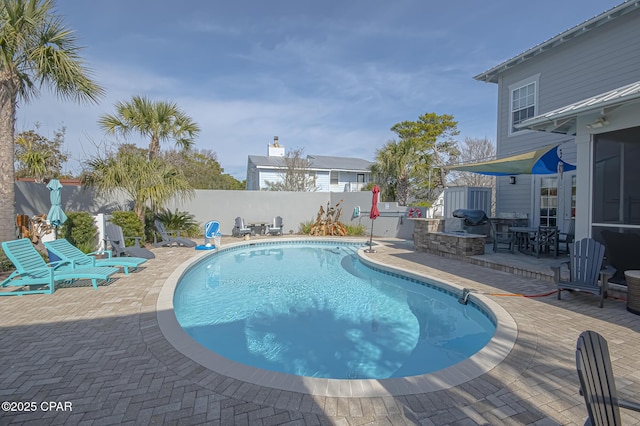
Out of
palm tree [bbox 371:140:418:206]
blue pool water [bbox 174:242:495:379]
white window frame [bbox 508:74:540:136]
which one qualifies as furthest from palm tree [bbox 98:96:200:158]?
white window frame [bbox 508:74:540:136]

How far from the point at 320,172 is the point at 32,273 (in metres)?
22.7

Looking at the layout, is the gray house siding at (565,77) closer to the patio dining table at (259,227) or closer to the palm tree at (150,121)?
the patio dining table at (259,227)

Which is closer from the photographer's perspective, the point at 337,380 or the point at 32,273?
the point at 337,380

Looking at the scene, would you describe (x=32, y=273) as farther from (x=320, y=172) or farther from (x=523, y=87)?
(x=320, y=172)

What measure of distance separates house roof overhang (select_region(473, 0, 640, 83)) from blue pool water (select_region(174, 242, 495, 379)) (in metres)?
8.75

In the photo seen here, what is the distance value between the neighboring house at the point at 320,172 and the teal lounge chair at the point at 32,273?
19.7m

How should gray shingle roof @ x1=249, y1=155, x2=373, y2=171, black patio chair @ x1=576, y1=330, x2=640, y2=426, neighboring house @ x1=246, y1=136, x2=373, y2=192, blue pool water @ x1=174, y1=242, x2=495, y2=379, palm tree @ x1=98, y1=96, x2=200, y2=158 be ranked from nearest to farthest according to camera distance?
black patio chair @ x1=576, y1=330, x2=640, y2=426, blue pool water @ x1=174, y1=242, x2=495, y2=379, palm tree @ x1=98, y1=96, x2=200, y2=158, neighboring house @ x1=246, y1=136, x2=373, y2=192, gray shingle roof @ x1=249, y1=155, x2=373, y2=171

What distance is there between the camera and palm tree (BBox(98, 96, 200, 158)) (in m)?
11.6

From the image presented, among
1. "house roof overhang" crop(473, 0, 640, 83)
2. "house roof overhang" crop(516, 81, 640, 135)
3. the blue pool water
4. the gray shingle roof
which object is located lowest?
the blue pool water

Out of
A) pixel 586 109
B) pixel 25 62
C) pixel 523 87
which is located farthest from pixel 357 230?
pixel 25 62

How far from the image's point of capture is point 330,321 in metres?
5.71

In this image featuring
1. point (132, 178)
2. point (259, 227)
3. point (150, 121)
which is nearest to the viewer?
point (132, 178)

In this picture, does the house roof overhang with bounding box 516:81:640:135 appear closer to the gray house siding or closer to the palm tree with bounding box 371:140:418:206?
the gray house siding

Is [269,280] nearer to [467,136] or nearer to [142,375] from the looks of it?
[142,375]
